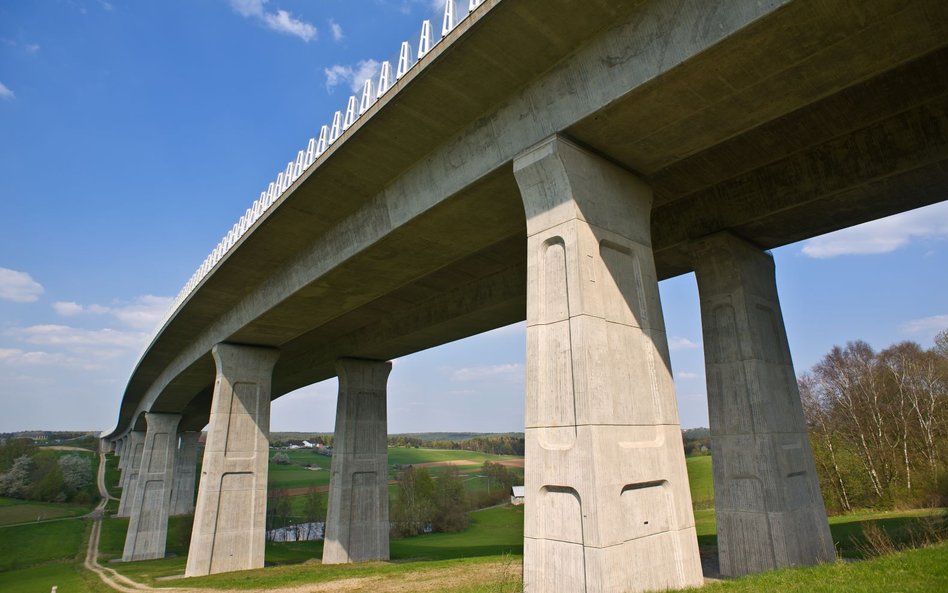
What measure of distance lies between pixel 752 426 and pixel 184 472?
67686 mm

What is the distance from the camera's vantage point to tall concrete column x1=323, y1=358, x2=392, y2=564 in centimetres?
2558

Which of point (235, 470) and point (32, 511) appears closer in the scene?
point (235, 470)

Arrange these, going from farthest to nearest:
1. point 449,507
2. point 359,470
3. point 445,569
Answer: point 449,507 < point 359,470 < point 445,569

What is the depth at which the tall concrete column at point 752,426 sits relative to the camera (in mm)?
12398

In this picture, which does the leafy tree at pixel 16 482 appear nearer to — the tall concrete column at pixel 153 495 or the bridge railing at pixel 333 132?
the tall concrete column at pixel 153 495

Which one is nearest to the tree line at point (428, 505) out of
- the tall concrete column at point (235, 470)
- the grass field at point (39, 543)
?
the grass field at point (39, 543)

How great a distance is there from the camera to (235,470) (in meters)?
24.3

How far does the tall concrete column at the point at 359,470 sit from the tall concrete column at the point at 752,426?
60.6 feet

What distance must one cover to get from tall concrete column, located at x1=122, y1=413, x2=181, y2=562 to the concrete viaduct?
3395 centimetres

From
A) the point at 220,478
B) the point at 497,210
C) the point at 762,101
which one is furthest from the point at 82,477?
the point at 762,101

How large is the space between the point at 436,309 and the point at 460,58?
13380mm

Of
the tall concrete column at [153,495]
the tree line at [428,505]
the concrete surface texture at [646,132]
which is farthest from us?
the tree line at [428,505]

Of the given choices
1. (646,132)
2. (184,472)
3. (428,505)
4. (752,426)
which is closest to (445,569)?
(752,426)

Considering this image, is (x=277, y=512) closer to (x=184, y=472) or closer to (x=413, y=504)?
(x=184, y=472)
